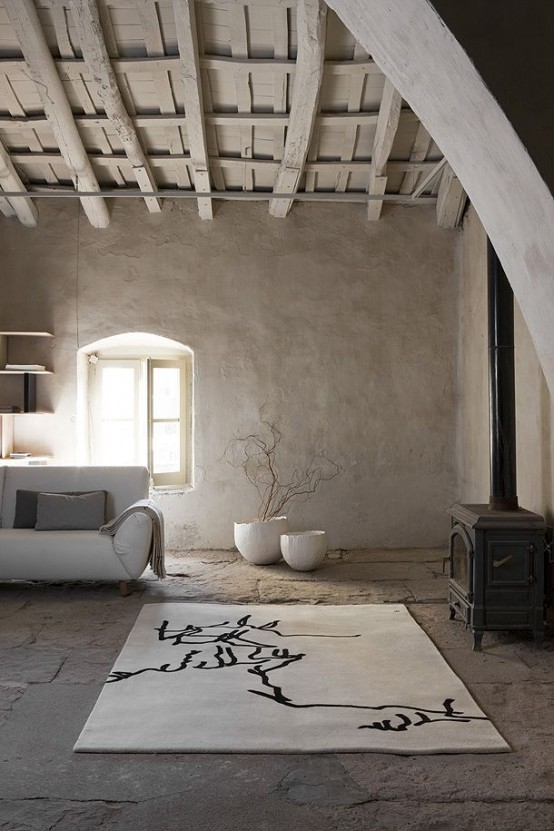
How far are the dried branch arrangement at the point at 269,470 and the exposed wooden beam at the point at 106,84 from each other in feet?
8.53

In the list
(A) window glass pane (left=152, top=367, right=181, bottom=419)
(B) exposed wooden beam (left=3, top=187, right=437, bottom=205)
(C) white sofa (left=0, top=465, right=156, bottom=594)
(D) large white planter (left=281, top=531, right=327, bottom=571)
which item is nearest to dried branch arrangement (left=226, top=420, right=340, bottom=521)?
(A) window glass pane (left=152, top=367, right=181, bottom=419)

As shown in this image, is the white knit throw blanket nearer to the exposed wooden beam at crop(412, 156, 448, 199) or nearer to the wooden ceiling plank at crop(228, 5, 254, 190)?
the wooden ceiling plank at crop(228, 5, 254, 190)

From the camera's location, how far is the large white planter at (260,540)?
6.46 meters

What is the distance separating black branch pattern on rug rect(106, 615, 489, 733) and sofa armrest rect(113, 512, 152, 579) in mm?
687

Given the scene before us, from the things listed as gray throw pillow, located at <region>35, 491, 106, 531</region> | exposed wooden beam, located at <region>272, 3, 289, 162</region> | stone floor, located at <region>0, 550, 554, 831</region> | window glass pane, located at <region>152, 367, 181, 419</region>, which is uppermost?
exposed wooden beam, located at <region>272, 3, 289, 162</region>

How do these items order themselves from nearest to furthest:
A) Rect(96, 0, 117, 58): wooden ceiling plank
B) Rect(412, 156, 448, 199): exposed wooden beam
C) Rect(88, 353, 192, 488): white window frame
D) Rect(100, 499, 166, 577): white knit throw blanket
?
Rect(96, 0, 117, 58): wooden ceiling plank → Rect(100, 499, 166, 577): white knit throw blanket → Rect(412, 156, 448, 199): exposed wooden beam → Rect(88, 353, 192, 488): white window frame

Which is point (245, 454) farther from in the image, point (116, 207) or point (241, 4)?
point (241, 4)

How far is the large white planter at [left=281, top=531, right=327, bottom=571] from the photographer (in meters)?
6.21

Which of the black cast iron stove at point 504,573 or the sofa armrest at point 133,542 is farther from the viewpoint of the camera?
the sofa armrest at point 133,542

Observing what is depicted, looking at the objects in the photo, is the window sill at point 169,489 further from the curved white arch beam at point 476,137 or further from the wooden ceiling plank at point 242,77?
the curved white arch beam at point 476,137

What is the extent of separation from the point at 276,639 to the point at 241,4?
422 cm

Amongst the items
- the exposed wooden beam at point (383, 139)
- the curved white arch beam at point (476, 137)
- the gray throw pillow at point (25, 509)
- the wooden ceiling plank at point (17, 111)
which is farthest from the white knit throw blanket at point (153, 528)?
the curved white arch beam at point (476, 137)

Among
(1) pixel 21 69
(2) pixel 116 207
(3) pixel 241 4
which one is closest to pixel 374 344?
(2) pixel 116 207

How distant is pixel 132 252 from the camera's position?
23.8ft
